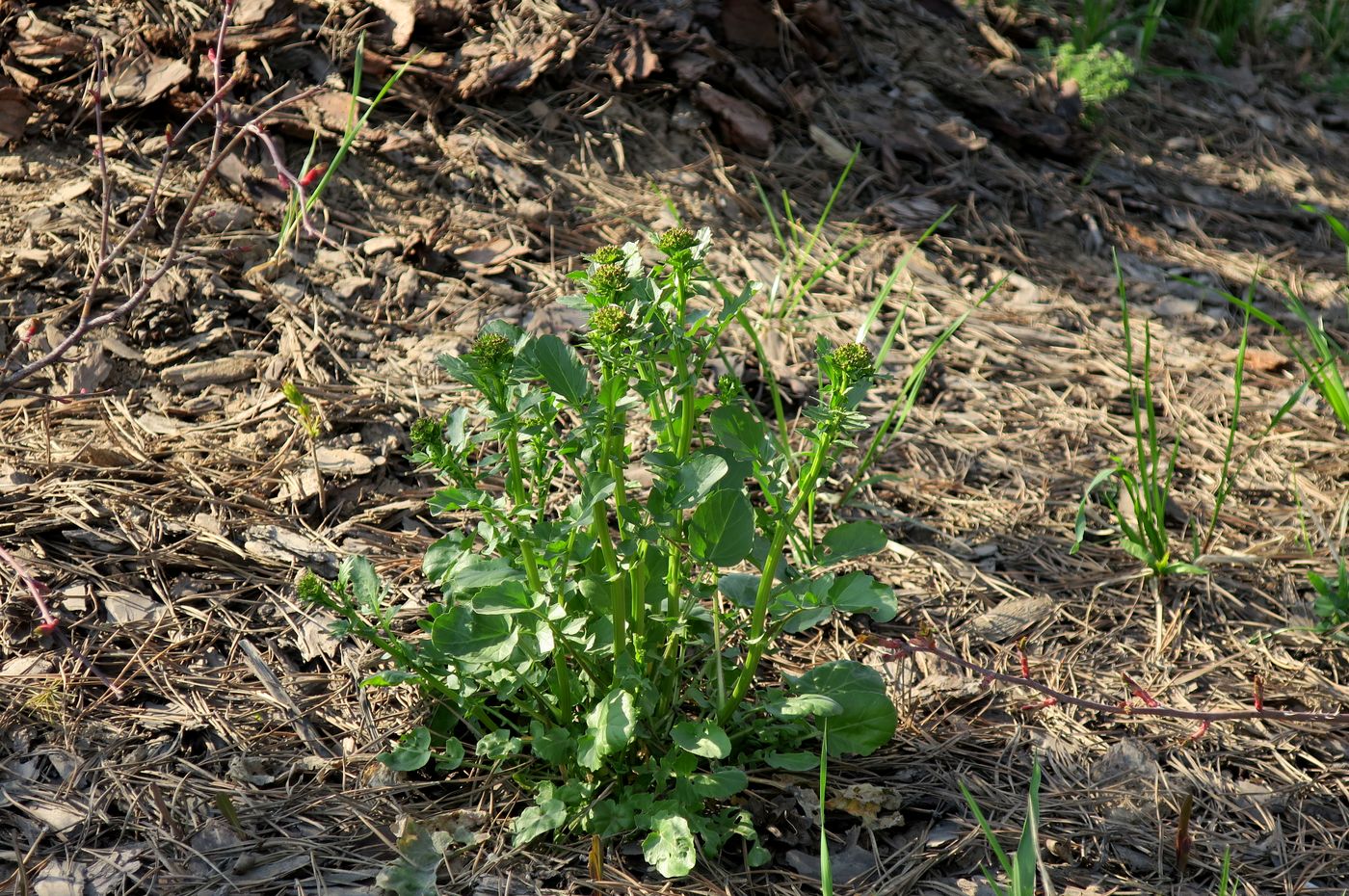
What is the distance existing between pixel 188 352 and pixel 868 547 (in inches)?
70.8

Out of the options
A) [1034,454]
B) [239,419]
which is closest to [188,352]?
[239,419]

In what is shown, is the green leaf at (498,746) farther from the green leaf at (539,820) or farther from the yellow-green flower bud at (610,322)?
the yellow-green flower bud at (610,322)

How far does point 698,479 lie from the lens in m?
1.51

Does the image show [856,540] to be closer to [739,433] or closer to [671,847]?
[739,433]

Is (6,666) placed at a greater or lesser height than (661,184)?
lesser

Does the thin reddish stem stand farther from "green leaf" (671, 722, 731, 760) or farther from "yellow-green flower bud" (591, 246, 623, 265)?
"yellow-green flower bud" (591, 246, 623, 265)

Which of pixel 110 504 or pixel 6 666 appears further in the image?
pixel 110 504

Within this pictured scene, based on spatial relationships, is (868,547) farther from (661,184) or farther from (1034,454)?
(661,184)

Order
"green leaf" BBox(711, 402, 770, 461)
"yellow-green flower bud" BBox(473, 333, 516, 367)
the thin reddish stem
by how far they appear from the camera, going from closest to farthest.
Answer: "yellow-green flower bud" BBox(473, 333, 516, 367) → "green leaf" BBox(711, 402, 770, 461) → the thin reddish stem

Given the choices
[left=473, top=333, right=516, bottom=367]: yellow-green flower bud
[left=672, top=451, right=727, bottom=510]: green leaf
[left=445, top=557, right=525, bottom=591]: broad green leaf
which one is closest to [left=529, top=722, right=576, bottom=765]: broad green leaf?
[left=445, top=557, right=525, bottom=591]: broad green leaf

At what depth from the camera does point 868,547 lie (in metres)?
1.64

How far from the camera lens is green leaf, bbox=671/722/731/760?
1544 millimetres

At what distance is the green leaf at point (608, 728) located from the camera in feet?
4.97

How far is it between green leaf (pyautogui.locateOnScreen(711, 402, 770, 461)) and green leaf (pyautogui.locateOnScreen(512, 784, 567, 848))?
0.64 meters
